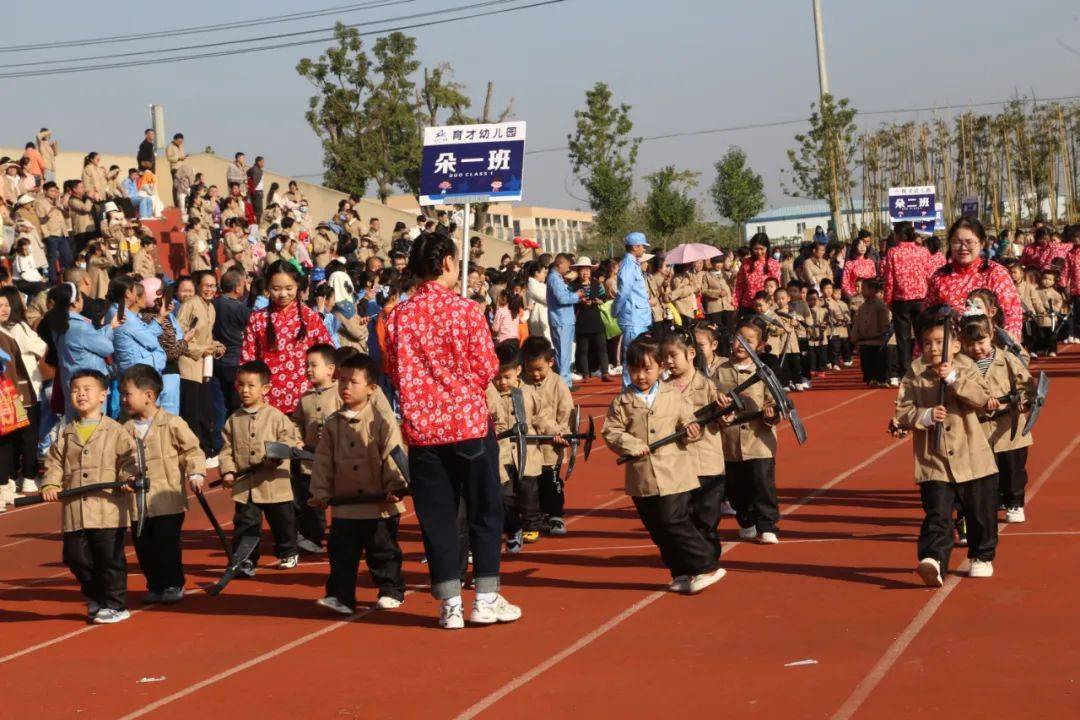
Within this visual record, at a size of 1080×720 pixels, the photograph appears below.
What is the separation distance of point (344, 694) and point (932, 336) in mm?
3946

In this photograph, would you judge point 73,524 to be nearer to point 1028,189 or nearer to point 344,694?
point 344,694

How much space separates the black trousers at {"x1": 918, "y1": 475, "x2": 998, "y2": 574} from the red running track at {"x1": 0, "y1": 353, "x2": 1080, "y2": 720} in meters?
0.21

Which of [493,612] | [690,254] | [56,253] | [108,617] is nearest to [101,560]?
[108,617]

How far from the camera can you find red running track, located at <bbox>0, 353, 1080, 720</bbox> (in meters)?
6.25

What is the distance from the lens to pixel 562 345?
2120 cm

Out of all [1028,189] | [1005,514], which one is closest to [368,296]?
[1005,514]

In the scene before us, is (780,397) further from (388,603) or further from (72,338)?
(72,338)

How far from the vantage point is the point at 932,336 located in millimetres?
8609

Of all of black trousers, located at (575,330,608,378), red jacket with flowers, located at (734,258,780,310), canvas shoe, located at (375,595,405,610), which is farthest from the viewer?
black trousers, located at (575,330,608,378)

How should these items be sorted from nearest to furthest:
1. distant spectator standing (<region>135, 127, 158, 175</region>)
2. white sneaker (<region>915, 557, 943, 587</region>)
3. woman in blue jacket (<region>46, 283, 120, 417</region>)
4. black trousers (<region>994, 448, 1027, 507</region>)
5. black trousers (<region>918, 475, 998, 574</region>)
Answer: white sneaker (<region>915, 557, 943, 587</region>) < black trousers (<region>918, 475, 998, 574</region>) < black trousers (<region>994, 448, 1027, 507</region>) < woman in blue jacket (<region>46, 283, 120, 417</region>) < distant spectator standing (<region>135, 127, 158, 175</region>)

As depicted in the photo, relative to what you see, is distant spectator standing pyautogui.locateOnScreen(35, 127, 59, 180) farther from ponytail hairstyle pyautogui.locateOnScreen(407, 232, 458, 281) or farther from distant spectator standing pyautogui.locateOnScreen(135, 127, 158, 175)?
ponytail hairstyle pyautogui.locateOnScreen(407, 232, 458, 281)

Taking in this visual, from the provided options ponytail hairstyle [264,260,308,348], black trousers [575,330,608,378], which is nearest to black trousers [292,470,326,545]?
ponytail hairstyle [264,260,308,348]

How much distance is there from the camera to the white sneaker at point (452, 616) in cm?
776

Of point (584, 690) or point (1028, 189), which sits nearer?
point (584, 690)
